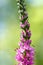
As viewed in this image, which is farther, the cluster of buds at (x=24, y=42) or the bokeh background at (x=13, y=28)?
the bokeh background at (x=13, y=28)

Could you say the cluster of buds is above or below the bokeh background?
below

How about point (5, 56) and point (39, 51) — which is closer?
point (39, 51)

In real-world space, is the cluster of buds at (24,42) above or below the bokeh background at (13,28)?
below

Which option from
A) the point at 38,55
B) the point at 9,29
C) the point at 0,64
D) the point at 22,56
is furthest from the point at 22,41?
the point at 9,29

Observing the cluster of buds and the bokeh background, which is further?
the bokeh background

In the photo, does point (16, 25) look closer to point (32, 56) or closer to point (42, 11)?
point (42, 11)
